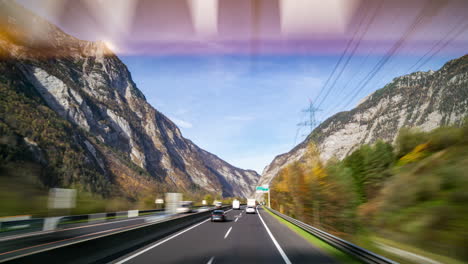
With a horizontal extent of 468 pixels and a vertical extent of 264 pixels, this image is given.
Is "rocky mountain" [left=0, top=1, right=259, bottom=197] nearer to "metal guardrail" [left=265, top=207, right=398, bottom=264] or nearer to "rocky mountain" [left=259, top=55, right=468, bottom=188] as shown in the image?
"metal guardrail" [left=265, top=207, right=398, bottom=264]

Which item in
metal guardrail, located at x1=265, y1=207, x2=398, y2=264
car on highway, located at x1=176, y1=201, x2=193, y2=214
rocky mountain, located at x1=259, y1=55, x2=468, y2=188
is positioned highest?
rocky mountain, located at x1=259, y1=55, x2=468, y2=188

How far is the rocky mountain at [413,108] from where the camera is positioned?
2295 inches

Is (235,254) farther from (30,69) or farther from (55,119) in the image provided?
(30,69)

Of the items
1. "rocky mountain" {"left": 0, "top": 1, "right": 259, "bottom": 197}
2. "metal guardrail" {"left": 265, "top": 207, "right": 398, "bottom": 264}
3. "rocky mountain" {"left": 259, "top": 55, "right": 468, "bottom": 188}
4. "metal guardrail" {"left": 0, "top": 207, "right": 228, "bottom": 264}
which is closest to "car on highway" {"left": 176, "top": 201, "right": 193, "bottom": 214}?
"rocky mountain" {"left": 259, "top": 55, "right": 468, "bottom": 188}

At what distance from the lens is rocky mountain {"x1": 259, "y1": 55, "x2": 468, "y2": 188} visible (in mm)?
58294

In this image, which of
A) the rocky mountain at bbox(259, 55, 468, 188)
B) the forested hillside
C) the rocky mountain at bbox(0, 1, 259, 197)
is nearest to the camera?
the forested hillside

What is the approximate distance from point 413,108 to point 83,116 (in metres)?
123

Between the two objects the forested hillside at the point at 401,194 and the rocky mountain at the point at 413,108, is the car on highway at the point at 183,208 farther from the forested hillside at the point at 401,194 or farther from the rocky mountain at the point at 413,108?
the rocky mountain at the point at 413,108

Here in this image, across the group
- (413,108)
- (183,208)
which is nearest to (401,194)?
(183,208)

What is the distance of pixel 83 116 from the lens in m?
125

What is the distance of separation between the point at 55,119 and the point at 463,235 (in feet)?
376

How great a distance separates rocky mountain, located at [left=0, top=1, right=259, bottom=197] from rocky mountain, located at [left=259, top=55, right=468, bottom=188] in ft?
230

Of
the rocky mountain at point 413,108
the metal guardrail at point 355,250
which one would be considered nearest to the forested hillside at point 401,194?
the metal guardrail at point 355,250

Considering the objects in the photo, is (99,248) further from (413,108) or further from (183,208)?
(413,108)
